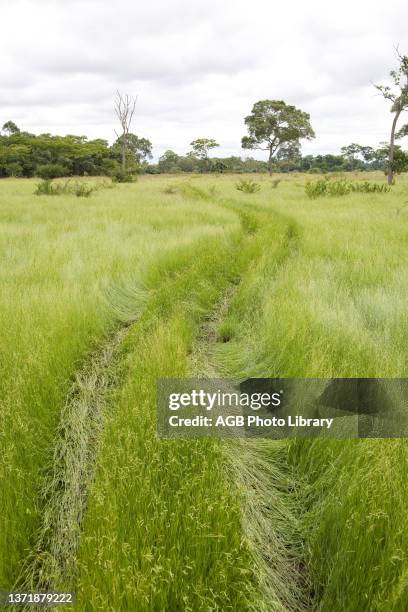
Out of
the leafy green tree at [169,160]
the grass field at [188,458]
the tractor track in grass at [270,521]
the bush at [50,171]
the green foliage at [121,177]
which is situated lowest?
the tractor track in grass at [270,521]

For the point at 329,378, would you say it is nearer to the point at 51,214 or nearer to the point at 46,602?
the point at 46,602

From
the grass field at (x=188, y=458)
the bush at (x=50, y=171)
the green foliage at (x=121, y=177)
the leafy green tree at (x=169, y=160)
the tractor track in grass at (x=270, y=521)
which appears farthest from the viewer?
the leafy green tree at (x=169, y=160)

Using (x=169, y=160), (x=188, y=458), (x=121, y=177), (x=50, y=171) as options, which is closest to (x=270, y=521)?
(x=188, y=458)

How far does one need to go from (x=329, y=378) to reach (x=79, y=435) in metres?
1.98

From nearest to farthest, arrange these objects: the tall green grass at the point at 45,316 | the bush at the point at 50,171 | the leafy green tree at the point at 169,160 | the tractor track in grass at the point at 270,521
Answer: the tractor track in grass at the point at 270,521, the tall green grass at the point at 45,316, the bush at the point at 50,171, the leafy green tree at the point at 169,160

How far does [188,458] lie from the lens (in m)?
2.31

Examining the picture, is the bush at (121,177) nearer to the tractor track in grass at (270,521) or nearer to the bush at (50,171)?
the bush at (50,171)

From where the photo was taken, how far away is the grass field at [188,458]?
1.72 m

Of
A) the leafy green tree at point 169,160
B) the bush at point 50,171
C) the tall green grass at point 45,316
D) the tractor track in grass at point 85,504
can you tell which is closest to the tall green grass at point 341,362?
the tractor track in grass at point 85,504

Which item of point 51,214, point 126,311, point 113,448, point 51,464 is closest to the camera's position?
point 113,448

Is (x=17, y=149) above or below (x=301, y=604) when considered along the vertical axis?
above

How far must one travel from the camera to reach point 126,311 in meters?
5.56

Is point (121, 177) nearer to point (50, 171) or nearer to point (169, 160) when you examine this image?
point (50, 171)

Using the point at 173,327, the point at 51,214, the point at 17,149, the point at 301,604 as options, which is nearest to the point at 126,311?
the point at 173,327
